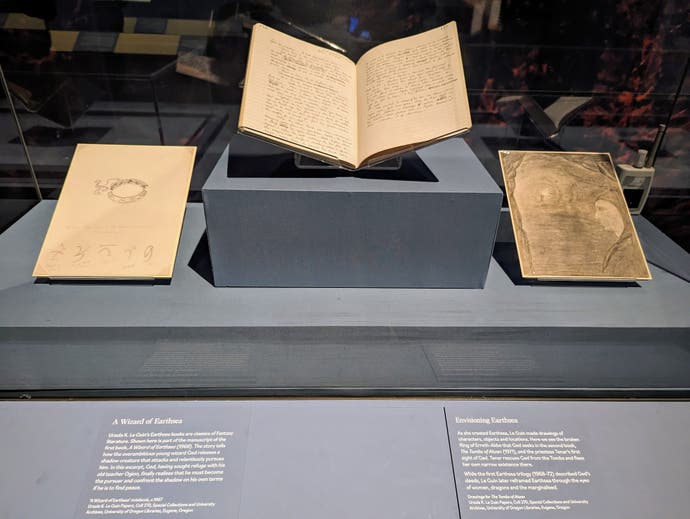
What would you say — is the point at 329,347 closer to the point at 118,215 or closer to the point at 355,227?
the point at 355,227

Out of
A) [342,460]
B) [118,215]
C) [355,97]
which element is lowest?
[342,460]

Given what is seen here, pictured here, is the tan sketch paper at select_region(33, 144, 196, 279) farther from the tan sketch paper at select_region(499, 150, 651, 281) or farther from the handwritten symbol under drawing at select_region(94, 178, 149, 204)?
the tan sketch paper at select_region(499, 150, 651, 281)

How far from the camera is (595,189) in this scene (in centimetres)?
134

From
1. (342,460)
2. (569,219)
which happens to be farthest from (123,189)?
(569,219)

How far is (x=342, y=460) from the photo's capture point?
2.93 ft

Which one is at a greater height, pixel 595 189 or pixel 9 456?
pixel 595 189

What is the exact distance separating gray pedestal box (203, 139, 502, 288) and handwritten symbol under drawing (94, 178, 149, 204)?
250mm

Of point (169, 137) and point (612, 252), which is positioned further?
point (169, 137)

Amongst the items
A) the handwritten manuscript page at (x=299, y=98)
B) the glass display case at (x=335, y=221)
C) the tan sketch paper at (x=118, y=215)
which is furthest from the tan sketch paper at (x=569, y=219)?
the tan sketch paper at (x=118, y=215)

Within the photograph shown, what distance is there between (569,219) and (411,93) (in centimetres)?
54

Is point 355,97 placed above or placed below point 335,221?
above

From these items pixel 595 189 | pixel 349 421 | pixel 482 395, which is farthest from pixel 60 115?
pixel 595 189

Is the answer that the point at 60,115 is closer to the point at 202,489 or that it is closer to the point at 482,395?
the point at 202,489

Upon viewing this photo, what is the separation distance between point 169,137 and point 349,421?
1.14m
